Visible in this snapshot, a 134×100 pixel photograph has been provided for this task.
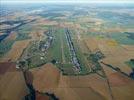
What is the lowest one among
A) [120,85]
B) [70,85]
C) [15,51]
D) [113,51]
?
[15,51]

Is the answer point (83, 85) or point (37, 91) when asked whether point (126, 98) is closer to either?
point (83, 85)

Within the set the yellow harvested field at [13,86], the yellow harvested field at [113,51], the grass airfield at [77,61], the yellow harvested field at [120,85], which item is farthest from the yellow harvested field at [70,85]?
the yellow harvested field at [113,51]

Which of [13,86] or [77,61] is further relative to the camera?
[77,61]

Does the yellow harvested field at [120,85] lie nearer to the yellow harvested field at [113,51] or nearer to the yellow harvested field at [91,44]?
the yellow harvested field at [113,51]

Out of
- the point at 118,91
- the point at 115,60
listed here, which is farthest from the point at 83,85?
the point at 115,60

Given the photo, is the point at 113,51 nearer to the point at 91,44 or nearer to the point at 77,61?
the point at 91,44

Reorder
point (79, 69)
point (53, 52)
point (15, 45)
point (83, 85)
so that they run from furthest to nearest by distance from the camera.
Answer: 1. point (15, 45)
2. point (53, 52)
3. point (79, 69)
4. point (83, 85)

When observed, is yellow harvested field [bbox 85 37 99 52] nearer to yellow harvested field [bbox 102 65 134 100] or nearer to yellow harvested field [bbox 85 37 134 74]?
yellow harvested field [bbox 85 37 134 74]

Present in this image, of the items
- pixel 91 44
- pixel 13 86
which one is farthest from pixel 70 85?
pixel 91 44

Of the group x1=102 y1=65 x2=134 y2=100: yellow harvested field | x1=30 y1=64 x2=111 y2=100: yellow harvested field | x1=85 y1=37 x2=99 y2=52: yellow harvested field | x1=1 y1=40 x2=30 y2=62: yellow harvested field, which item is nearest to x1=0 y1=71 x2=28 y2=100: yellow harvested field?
x1=30 y1=64 x2=111 y2=100: yellow harvested field
